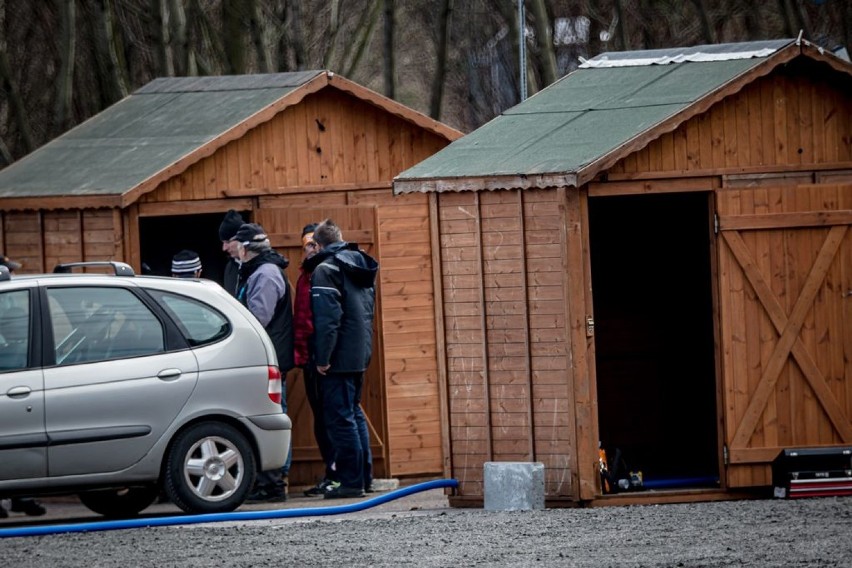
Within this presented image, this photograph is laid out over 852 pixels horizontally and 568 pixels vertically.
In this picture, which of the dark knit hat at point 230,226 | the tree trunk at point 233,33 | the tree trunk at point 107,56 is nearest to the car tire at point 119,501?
the dark knit hat at point 230,226

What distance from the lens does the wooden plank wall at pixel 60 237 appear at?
1477 centimetres

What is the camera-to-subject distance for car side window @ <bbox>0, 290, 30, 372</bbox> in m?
11.7

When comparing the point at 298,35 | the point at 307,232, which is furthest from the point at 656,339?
the point at 298,35

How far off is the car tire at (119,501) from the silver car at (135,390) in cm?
39

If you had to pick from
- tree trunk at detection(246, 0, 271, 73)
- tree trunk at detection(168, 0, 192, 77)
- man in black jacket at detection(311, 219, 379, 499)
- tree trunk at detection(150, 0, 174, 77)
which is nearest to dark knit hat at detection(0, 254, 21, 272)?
man in black jacket at detection(311, 219, 379, 499)

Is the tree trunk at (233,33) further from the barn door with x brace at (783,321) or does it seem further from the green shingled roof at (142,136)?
the barn door with x brace at (783,321)

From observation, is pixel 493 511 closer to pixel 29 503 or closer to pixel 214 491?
pixel 214 491

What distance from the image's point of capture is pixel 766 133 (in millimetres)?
12820

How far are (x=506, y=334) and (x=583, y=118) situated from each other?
1.89 m

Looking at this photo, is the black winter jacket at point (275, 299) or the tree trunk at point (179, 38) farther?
the tree trunk at point (179, 38)

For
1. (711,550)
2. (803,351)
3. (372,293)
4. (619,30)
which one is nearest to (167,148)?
(372,293)

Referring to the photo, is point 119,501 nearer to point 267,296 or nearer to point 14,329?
point 14,329

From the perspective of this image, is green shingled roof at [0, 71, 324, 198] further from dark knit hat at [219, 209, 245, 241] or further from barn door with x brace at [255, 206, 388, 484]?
barn door with x brace at [255, 206, 388, 484]

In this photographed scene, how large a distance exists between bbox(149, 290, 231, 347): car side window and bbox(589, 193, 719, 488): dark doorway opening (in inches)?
195
